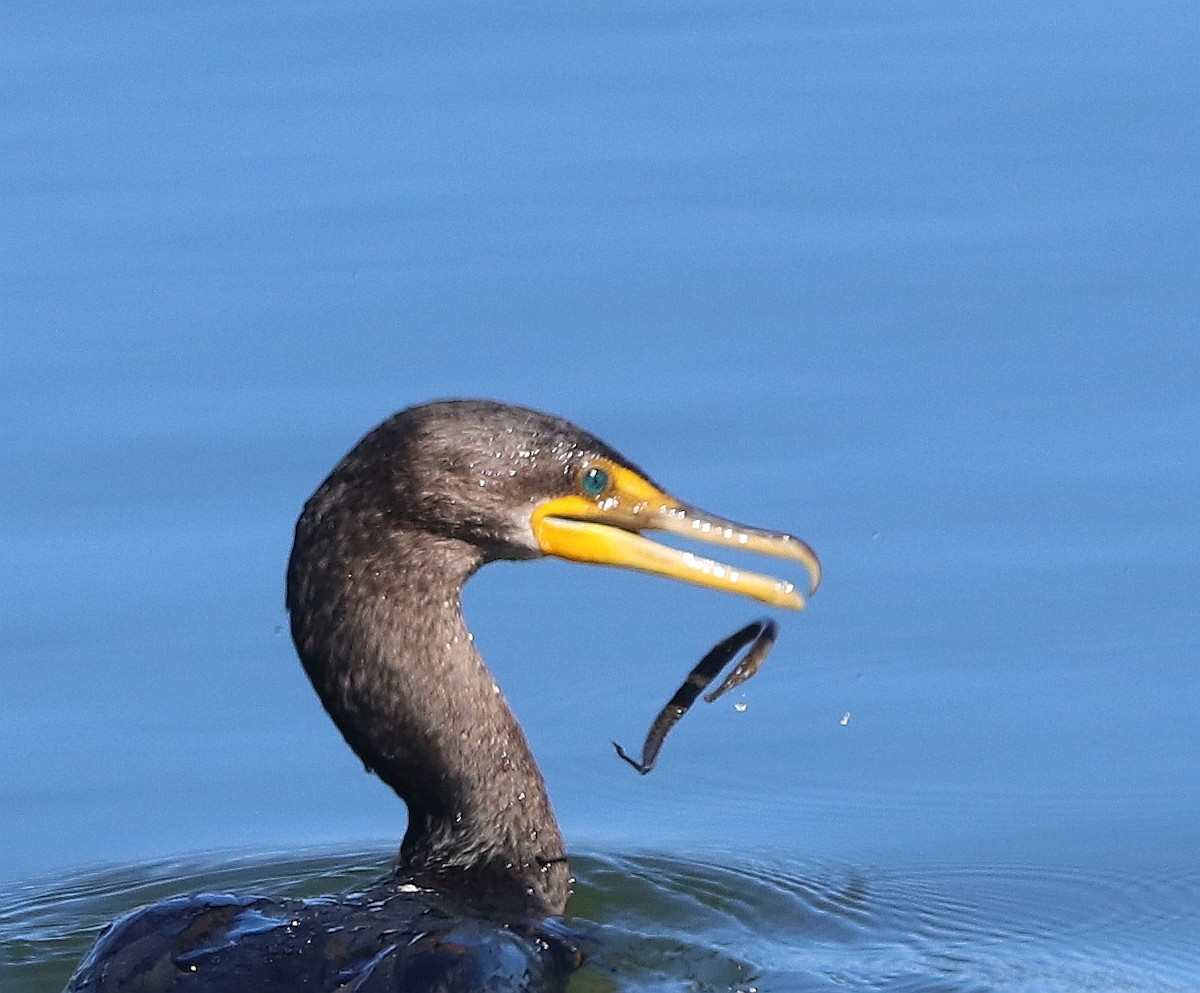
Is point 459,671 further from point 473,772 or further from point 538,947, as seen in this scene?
point 538,947

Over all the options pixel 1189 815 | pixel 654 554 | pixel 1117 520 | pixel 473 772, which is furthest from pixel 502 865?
pixel 1117 520

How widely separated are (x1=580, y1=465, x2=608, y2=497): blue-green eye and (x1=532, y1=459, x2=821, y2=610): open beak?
0.01 metres

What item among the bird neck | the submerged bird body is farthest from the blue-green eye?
the bird neck

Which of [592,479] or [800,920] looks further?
[800,920]

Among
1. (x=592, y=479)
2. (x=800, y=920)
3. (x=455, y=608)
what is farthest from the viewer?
(x=800, y=920)

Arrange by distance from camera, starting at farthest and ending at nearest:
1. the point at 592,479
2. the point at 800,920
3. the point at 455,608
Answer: the point at 800,920
the point at 455,608
the point at 592,479

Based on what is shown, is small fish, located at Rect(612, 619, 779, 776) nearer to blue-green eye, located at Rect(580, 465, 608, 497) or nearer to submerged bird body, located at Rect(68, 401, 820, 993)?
submerged bird body, located at Rect(68, 401, 820, 993)

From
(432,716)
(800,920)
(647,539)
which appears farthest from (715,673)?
(432,716)

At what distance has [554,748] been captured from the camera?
980 centimetres

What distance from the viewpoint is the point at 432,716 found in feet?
28.1

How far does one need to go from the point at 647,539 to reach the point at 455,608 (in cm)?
52

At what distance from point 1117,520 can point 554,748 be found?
1.91m

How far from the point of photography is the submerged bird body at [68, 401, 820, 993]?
8.30 meters

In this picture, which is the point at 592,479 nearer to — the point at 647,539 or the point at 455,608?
the point at 647,539
